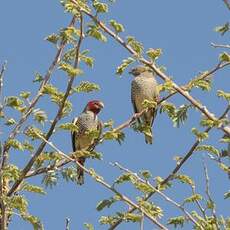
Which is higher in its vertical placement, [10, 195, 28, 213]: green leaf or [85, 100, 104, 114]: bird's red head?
[85, 100, 104, 114]: bird's red head

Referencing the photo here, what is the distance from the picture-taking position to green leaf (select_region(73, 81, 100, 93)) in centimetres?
773

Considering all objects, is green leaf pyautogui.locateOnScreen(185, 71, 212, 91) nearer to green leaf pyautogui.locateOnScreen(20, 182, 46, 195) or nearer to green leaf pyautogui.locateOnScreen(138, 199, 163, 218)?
green leaf pyautogui.locateOnScreen(138, 199, 163, 218)

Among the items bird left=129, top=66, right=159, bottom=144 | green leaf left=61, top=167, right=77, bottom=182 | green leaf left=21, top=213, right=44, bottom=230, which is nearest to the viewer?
green leaf left=21, top=213, right=44, bottom=230

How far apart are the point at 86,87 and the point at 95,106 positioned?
13.9ft

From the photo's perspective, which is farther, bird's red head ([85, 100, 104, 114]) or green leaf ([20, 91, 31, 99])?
bird's red head ([85, 100, 104, 114])

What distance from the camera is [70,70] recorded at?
23.9 feet

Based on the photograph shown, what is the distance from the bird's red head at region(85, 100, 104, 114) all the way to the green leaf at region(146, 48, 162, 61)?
4957 mm

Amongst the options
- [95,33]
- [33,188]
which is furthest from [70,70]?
[33,188]

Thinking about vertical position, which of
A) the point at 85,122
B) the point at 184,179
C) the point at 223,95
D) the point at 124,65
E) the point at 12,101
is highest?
the point at 85,122

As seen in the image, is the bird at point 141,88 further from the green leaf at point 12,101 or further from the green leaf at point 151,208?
the green leaf at point 151,208

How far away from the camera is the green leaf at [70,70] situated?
7.25m

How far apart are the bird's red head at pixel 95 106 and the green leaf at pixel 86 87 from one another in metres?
4.00

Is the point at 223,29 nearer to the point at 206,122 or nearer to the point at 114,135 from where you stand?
the point at 206,122

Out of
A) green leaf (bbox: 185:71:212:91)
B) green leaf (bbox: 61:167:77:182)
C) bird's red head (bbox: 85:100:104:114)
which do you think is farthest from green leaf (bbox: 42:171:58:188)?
bird's red head (bbox: 85:100:104:114)
